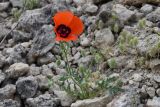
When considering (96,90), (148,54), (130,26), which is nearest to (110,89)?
(96,90)

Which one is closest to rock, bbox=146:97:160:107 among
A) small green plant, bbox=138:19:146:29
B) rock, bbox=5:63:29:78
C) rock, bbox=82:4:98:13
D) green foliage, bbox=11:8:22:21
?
small green plant, bbox=138:19:146:29

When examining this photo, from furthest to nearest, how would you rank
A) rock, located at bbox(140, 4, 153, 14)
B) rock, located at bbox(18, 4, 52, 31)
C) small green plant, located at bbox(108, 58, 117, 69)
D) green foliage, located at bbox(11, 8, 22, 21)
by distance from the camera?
green foliage, located at bbox(11, 8, 22, 21) → rock, located at bbox(18, 4, 52, 31) → rock, located at bbox(140, 4, 153, 14) → small green plant, located at bbox(108, 58, 117, 69)

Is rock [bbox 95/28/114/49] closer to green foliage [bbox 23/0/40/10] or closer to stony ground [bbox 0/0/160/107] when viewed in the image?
stony ground [bbox 0/0/160/107]

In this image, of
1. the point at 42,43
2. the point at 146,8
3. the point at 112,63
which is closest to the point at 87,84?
the point at 112,63

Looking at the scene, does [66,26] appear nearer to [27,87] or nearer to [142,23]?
[27,87]

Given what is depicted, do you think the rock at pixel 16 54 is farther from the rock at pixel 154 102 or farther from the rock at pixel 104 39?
the rock at pixel 154 102
